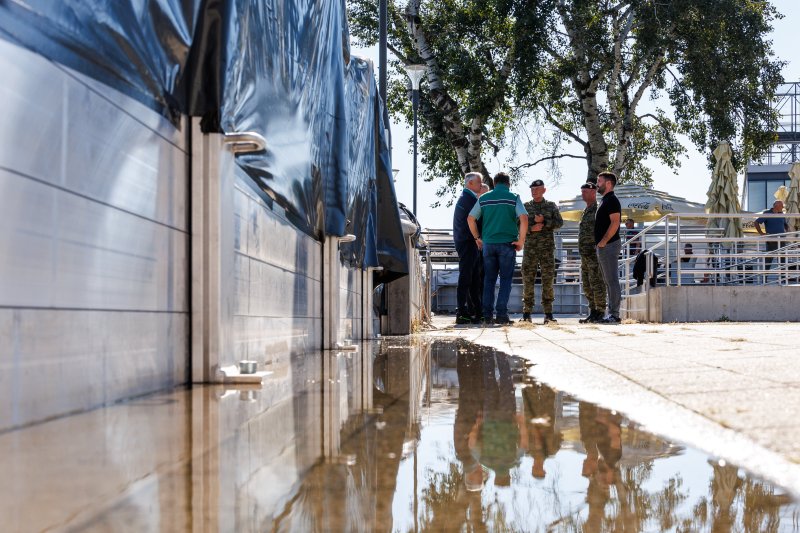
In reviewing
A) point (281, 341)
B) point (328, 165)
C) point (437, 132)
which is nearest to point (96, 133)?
point (281, 341)

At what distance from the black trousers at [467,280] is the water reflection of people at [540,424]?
25.9ft

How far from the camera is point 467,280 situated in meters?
10.9

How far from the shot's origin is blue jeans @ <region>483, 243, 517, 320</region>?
993 cm

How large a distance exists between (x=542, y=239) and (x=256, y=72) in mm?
7673

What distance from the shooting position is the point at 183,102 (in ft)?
9.37

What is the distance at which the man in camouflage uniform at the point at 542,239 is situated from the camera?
1038cm

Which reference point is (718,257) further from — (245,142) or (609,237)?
(245,142)

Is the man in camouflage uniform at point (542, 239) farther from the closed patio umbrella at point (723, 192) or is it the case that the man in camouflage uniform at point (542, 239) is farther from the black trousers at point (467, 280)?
the closed patio umbrella at point (723, 192)

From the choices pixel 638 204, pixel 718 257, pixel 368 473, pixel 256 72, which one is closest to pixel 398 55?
pixel 638 204

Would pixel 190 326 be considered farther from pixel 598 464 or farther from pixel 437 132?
pixel 437 132

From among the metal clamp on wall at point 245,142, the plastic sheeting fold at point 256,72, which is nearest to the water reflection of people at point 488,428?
the metal clamp on wall at point 245,142

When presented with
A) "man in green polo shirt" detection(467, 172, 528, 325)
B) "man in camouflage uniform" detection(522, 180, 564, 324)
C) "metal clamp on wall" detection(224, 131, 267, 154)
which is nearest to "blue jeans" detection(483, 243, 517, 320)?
"man in green polo shirt" detection(467, 172, 528, 325)

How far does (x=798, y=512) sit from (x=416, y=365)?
117 inches

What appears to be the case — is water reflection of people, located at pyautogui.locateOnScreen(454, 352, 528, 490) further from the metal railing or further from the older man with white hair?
the metal railing
